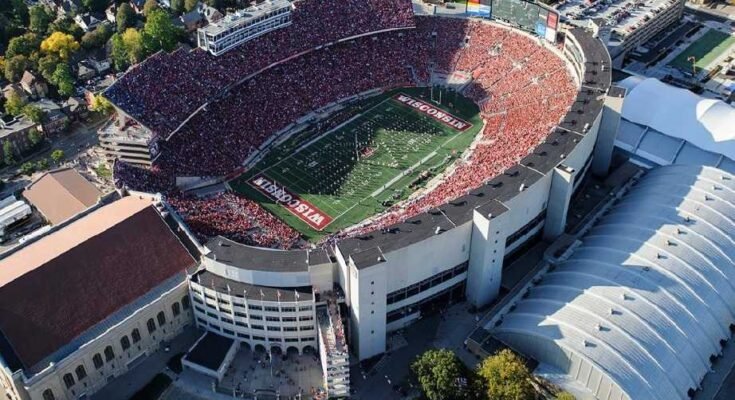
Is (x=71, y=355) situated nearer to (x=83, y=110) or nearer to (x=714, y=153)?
(x=83, y=110)

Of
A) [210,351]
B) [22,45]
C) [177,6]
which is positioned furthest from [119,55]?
[210,351]

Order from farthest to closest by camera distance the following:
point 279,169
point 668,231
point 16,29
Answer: point 16,29 < point 279,169 < point 668,231

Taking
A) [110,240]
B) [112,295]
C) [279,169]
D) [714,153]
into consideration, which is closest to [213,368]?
[112,295]

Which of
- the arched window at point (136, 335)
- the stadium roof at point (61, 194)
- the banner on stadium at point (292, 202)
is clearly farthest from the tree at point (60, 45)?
the arched window at point (136, 335)

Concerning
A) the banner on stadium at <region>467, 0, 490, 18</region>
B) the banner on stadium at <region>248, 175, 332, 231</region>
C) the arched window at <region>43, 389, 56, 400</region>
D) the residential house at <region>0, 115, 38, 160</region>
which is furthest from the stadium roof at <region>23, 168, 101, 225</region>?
the banner on stadium at <region>467, 0, 490, 18</region>

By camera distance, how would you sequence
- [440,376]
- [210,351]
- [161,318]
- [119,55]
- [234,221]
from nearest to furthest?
[440,376]
[210,351]
[161,318]
[234,221]
[119,55]

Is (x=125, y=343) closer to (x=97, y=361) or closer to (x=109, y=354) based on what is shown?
(x=109, y=354)
